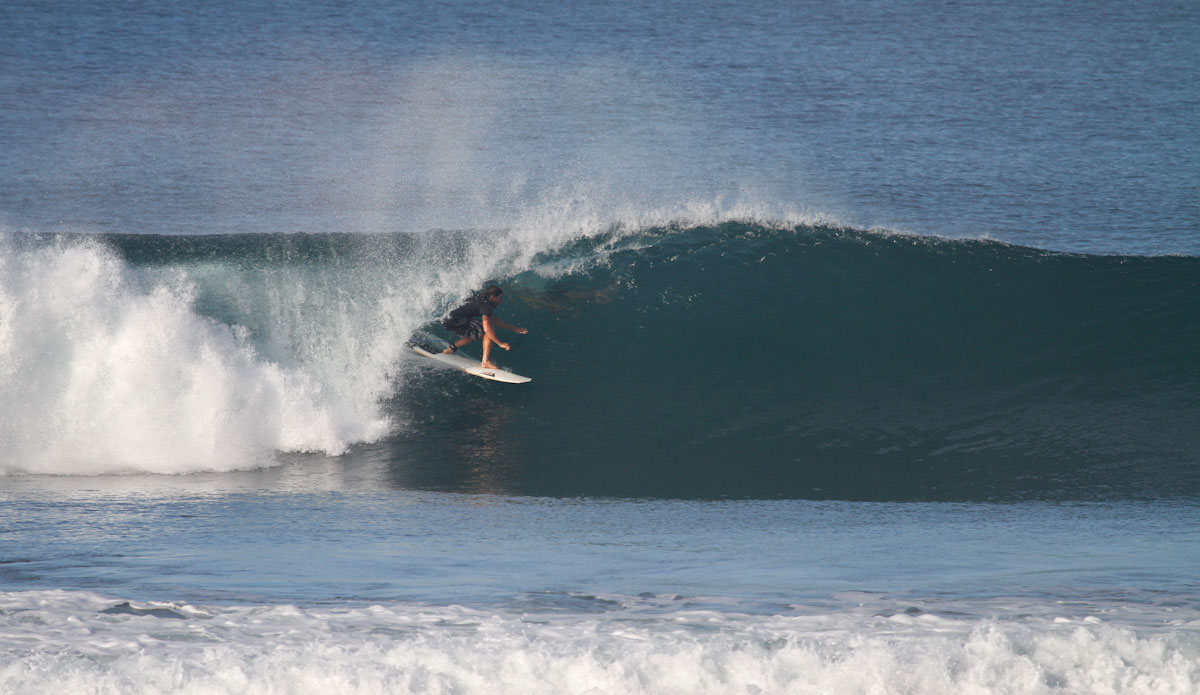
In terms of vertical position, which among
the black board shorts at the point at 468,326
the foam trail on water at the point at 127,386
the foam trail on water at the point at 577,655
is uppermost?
the black board shorts at the point at 468,326

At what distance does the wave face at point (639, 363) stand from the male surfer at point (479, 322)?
1.17ft

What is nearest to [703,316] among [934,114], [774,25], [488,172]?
[488,172]

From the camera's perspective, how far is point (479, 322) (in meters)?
10.1

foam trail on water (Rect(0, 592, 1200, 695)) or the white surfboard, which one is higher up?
the white surfboard

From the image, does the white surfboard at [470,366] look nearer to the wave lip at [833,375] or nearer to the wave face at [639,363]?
the wave face at [639,363]

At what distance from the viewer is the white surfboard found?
978 cm

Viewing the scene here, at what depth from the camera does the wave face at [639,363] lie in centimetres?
858

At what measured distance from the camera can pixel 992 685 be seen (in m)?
4.40

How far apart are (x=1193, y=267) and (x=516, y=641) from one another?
10.5m

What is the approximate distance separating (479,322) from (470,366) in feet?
1.53

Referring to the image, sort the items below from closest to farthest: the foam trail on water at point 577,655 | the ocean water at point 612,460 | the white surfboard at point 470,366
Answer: the foam trail on water at point 577,655, the ocean water at point 612,460, the white surfboard at point 470,366

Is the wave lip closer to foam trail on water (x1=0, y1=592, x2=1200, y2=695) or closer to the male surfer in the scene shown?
the male surfer

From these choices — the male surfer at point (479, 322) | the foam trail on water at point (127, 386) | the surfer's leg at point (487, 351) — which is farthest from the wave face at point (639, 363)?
the male surfer at point (479, 322)

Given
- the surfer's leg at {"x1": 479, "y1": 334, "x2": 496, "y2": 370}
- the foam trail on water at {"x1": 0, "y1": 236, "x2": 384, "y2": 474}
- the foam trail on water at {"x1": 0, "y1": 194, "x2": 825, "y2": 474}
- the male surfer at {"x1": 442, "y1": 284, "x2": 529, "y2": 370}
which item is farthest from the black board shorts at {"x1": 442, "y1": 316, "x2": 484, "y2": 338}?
the foam trail on water at {"x1": 0, "y1": 236, "x2": 384, "y2": 474}
